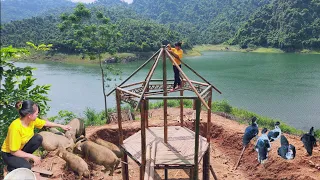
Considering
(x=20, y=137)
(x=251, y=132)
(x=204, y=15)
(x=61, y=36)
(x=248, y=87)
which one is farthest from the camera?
(x=204, y=15)

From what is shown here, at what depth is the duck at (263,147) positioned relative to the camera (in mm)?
7898

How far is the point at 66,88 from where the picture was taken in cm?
2622

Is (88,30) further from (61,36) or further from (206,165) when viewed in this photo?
(61,36)

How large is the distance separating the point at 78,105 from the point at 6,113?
1628cm

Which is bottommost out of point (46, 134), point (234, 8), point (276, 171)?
point (276, 171)

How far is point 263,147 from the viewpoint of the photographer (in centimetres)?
797

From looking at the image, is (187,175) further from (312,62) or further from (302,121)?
(312,62)

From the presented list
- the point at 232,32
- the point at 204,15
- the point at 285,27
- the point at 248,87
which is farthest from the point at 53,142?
the point at 204,15

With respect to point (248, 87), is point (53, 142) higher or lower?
higher

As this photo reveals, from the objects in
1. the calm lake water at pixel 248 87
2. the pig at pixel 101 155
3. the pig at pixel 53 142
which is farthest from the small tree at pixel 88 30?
the calm lake water at pixel 248 87

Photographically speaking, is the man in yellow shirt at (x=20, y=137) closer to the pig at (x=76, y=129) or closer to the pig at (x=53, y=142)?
the pig at (x=53, y=142)

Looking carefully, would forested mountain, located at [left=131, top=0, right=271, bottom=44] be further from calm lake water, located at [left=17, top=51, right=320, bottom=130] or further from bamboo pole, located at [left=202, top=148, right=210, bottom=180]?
bamboo pole, located at [left=202, top=148, right=210, bottom=180]

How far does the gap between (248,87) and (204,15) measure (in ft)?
304

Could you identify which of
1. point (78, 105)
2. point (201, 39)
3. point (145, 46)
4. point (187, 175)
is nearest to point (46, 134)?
point (187, 175)
